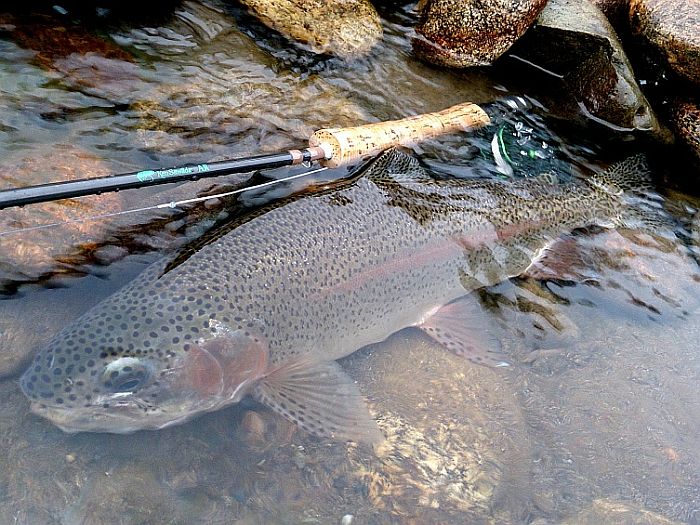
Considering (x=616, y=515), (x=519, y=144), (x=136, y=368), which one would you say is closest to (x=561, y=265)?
(x=519, y=144)

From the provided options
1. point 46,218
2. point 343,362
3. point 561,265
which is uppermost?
point 561,265

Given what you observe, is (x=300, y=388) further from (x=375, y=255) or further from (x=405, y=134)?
(x=405, y=134)

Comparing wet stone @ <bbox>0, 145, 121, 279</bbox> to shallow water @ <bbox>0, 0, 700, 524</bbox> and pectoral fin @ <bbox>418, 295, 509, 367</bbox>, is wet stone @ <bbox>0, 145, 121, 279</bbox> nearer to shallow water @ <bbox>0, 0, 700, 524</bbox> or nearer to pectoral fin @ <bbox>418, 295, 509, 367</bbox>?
shallow water @ <bbox>0, 0, 700, 524</bbox>

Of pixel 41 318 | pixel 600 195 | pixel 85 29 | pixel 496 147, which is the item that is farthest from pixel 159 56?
pixel 600 195

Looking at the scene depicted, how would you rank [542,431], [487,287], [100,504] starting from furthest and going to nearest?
[487,287]
[542,431]
[100,504]

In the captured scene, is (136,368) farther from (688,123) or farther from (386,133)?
(688,123)
